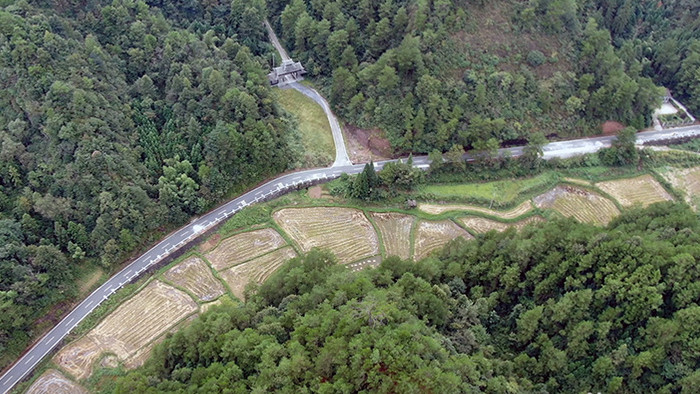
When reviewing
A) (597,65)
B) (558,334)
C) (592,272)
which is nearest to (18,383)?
(558,334)

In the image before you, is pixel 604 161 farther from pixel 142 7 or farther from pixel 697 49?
pixel 142 7

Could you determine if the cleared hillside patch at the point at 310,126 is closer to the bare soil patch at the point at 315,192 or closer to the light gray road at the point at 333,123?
the light gray road at the point at 333,123

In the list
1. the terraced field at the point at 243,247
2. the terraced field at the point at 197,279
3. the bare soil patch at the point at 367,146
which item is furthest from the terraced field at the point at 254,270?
the bare soil patch at the point at 367,146

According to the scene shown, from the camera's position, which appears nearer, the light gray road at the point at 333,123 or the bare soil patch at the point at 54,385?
the bare soil patch at the point at 54,385

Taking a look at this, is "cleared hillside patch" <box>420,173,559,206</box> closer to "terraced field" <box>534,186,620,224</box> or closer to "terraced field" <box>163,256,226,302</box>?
"terraced field" <box>534,186,620,224</box>

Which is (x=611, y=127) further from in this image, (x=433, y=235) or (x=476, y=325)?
(x=476, y=325)

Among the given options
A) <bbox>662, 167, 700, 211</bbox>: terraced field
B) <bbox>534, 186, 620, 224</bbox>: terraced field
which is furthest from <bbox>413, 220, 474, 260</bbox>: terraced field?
<bbox>662, 167, 700, 211</bbox>: terraced field
